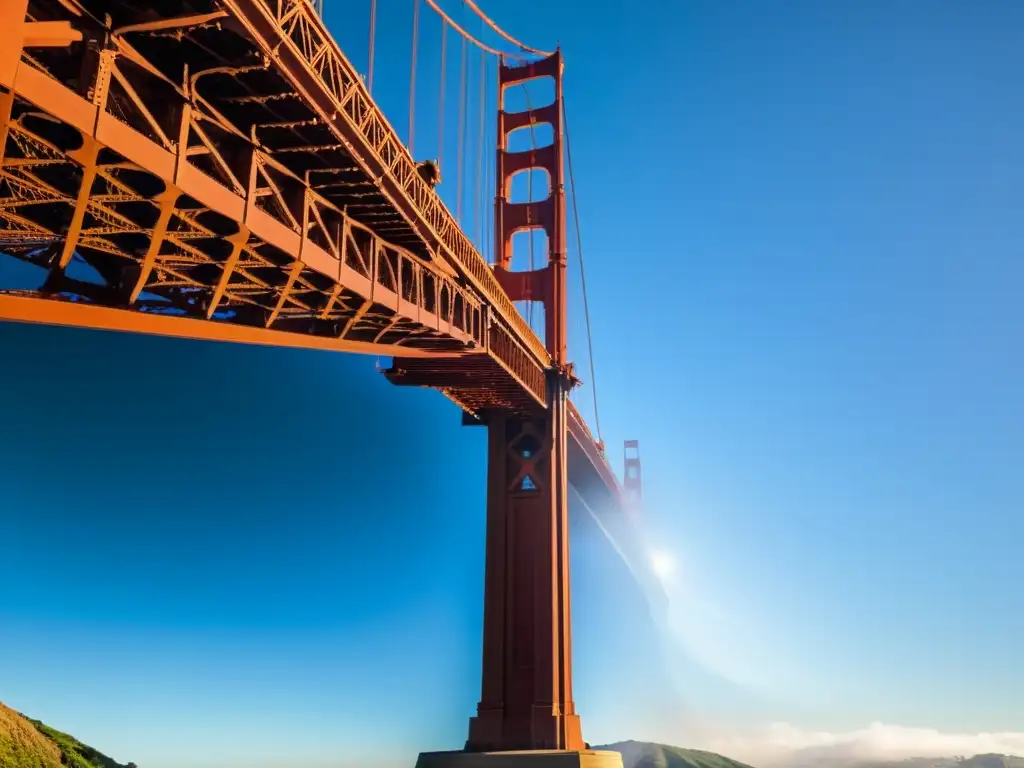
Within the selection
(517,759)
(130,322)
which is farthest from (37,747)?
(130,322)

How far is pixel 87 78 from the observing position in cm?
793

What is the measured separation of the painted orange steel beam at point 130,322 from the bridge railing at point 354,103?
276cm

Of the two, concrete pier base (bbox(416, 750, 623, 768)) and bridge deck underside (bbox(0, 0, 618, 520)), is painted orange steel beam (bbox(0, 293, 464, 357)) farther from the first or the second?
concrete pier base (bbox(416, 750, 623, 768))

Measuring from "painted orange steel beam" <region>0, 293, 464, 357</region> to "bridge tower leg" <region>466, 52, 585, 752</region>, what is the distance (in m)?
14.4

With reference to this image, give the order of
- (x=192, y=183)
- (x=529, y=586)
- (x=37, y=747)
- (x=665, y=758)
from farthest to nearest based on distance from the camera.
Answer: (x=665, y=758) → (x=37, y=747) → (x=529, y=586) → (x=192, y=183)

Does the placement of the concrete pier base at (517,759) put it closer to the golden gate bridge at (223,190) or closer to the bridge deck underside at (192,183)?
the golden gate bridge at (223,190)

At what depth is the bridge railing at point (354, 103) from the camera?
9352mm

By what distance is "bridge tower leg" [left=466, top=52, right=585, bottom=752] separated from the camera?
26.4 meters

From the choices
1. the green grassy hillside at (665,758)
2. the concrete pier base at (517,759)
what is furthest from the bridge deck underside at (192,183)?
the green grassy hillside at (665,758)

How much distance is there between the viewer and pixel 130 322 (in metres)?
11.2

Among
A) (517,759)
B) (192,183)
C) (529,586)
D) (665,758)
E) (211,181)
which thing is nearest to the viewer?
(192,183)

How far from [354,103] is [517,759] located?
59.3 ft

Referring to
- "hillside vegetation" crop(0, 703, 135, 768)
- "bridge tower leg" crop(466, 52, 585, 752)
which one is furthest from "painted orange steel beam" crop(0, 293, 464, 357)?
"hillside vegetation" crop(0, 703, 135, 768)

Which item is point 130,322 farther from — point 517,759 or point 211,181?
point 517,759
